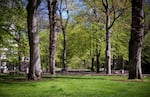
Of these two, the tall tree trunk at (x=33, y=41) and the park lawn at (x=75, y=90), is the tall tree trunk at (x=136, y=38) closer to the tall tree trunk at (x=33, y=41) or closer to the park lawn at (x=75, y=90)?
the park lawn at (x=75, y=90)

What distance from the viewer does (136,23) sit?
23531 mm

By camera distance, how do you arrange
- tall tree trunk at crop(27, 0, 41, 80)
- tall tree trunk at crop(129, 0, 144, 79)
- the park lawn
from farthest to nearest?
tall tree trunk at crop(129, 0, 144, 79)
tall tree trunk at crop(27, 0, 41, 80)
the park lawn

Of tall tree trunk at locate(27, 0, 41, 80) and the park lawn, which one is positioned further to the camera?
tall tree trunk at locate(27, 0, 41, 80)

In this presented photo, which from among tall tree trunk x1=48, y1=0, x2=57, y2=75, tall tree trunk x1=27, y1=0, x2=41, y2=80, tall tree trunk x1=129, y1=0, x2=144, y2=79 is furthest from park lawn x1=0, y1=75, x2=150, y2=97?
tall tree trunk x1=48, y1=0, x2=57, y2=75

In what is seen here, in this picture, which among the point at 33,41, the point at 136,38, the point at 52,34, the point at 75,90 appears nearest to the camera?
the point at 75,90

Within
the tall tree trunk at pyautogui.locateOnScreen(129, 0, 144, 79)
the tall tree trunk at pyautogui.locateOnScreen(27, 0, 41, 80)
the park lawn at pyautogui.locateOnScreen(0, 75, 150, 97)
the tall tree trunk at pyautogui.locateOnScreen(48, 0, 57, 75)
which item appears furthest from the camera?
the tall tree trunk at pyautogui.locateOnScreen(48, 0, 57, 75)

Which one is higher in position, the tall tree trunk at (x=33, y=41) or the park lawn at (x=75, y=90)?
the tall tree trunk at (x=33, y=41)

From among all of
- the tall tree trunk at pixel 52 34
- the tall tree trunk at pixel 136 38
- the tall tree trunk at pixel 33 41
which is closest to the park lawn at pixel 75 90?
the tall tree trunk at pixel 33 41

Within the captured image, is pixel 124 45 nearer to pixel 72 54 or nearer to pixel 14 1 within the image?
pixel 72 54

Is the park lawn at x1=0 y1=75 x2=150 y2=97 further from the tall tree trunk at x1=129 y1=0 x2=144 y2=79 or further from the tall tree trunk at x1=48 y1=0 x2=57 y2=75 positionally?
the tall tree trunk at x1=48 y1=0 x2=57 y2=75

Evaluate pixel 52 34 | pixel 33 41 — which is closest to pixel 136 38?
pixel 33 41

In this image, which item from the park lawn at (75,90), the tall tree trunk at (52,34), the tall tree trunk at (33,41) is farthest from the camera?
the tall tree trunk at (52,34)

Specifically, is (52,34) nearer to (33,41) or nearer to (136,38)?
(33,41)

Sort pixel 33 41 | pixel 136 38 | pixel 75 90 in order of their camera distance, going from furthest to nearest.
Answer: pixel 136 38 → pixel 33 41 → pixel 75 90
